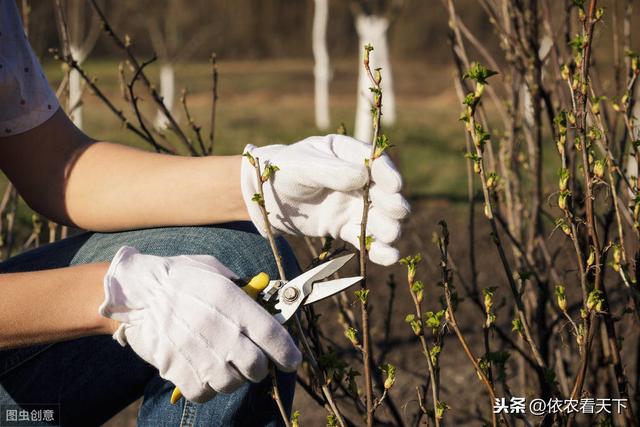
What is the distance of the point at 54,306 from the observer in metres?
1.24

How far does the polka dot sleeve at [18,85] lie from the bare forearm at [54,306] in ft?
1.76

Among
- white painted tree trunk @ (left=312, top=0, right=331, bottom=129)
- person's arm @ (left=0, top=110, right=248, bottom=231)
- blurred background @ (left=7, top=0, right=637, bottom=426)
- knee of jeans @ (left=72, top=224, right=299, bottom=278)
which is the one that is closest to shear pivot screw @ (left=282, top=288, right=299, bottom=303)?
knee of jeans @ (left=72, top=224, right=299, bottom=278)

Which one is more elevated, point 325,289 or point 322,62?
point 325,289

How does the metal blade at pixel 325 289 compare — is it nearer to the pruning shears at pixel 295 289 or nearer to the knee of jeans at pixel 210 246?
the pruning shears at pixel 295 289

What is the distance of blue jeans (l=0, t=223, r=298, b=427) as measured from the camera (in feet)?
4.59

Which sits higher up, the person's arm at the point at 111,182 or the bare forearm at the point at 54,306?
the person's arm at the point at 111,182

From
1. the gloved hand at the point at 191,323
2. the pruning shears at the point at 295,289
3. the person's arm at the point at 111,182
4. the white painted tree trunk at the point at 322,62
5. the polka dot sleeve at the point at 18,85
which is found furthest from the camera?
the white painted tree trunk at the point at 322,62

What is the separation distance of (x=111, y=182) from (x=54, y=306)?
42 cm

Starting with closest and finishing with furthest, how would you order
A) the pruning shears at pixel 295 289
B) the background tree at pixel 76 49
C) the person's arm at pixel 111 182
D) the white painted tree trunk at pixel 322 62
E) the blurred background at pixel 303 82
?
the pruning shears at pixel 295 289, the person's arm at pixel 111 182, the background tree at pixel 76 49, the blurred background at pixel 303 82, the white painted tree trunk at pixel 322 62

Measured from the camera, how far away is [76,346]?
1.47 meters

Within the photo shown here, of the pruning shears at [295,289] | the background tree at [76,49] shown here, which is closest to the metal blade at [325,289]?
the pruning shears at [295,289]

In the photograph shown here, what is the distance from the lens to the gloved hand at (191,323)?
Result: 47.0 inches

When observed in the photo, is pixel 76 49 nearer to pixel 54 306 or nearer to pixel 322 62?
pixel 54 306

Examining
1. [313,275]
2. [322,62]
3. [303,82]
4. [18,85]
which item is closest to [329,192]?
[313,275]
